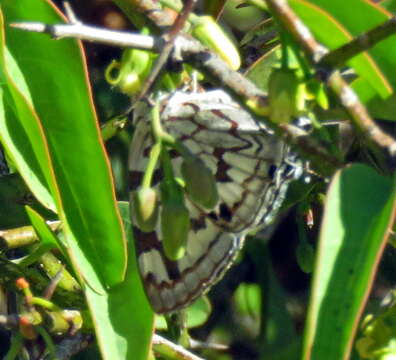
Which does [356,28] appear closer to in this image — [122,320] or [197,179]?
[197,179]

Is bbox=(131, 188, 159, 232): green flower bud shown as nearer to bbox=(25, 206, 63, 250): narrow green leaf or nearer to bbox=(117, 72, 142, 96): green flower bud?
bbox=(117, 72, 142, 96): green flower bud

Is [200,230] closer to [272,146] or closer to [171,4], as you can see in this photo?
[272,146]

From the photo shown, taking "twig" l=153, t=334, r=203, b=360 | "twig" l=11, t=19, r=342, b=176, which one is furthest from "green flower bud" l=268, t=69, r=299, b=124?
"twig" l=153, t=334, r=203, b=360

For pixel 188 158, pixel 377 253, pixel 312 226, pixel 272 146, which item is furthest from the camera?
pixel 312 226

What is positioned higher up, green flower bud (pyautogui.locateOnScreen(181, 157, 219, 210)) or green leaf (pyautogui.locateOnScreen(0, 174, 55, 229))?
green flower bud (pyautogui.locateOnScreen(181, 157, 219, 210))

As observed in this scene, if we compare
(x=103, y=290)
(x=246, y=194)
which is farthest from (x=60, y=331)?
(x=246, y=194)

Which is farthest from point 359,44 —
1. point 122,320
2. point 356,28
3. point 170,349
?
point 170,349
